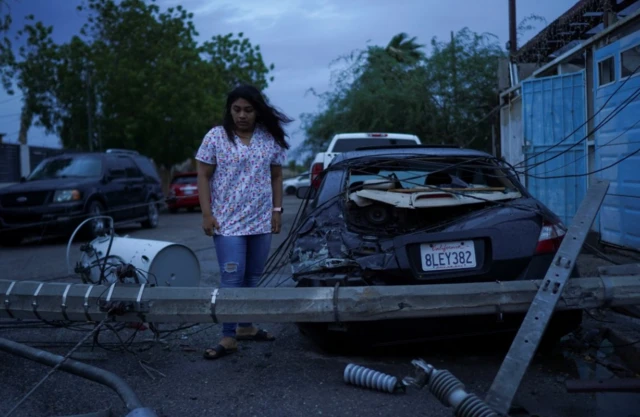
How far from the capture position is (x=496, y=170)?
486 cm

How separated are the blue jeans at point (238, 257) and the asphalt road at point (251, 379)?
47cm

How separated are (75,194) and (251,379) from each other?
929 cm

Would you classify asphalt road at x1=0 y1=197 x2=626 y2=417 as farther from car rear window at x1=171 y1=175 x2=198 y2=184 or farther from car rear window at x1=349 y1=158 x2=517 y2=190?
car rear window at x1=171 y1=175 x2=198 y2=184

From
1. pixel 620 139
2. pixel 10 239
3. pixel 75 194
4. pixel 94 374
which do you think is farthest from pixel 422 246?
pixel 10 239

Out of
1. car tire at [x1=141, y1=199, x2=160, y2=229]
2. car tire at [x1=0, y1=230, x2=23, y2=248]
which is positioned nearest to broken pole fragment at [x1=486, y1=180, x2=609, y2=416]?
car tire at [x1=0, y1=230, x2=23, y2=248]

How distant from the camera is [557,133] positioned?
9.62 metres

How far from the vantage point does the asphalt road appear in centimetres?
330

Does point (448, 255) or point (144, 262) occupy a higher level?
point (448, 255)

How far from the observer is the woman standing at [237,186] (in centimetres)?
436

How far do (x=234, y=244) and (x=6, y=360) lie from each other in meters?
1.60

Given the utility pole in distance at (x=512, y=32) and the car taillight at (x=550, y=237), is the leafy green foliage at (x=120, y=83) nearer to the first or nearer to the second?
the utility pole in distance at (x=512, y=32)

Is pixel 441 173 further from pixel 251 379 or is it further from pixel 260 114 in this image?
pixel 251 379

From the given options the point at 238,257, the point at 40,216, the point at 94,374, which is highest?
the point at 238,257

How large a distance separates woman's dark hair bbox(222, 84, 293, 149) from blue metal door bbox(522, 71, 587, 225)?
541cm
